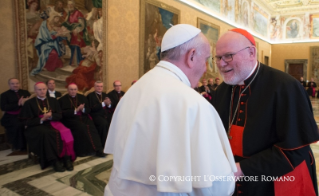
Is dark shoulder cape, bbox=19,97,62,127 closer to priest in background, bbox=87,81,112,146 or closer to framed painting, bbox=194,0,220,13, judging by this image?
priest in background, bbox=87,81,112,146

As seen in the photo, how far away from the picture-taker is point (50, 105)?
5008mm

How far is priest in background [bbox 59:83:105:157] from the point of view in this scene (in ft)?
16.4

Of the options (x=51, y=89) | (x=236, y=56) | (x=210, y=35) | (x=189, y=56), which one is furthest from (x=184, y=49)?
(x=210, y=35)

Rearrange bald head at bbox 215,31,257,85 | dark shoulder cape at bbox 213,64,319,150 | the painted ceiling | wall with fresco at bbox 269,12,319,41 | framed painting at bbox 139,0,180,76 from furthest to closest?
wall with fresco at bbox 269,12,319,41 < the painted ceiling < framed painting at bbox 139,0,180,76 < bald head at bbox 215,31,257,85 < dark shoulder cape at bbox 213,64,319,150

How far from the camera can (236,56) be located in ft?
5.66

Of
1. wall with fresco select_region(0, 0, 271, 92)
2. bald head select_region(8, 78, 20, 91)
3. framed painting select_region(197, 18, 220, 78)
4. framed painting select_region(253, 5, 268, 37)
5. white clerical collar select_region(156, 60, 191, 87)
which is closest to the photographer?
white clerical collar select_region(156, 60, 191, 87)

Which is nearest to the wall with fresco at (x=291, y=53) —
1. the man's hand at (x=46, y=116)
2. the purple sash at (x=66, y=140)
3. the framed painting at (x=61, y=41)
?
the framed painting at (x=61, y=41)

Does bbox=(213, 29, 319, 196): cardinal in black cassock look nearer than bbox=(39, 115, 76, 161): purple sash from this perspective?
Yes

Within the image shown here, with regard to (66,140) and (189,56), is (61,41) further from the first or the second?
(189,56)

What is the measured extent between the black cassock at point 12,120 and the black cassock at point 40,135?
0.62 meters

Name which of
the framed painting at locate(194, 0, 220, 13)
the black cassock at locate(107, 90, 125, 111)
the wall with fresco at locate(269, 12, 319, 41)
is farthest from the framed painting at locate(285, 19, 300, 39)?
the black cassock at locate(107, 90, 125, 111)

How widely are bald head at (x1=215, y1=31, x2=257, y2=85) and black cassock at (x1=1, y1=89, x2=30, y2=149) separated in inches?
192

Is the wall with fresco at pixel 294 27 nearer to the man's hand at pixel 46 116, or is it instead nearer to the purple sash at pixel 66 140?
the purple sash at pixel 66 140

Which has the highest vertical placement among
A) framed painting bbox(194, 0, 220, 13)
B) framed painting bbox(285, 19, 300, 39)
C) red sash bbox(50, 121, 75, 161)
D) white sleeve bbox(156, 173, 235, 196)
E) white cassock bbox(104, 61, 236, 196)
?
framed painting bbox(285, 19, 300, 39)
